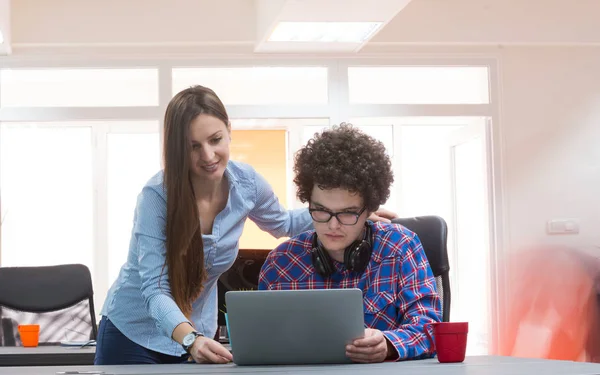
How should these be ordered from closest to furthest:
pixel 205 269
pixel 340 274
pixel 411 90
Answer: pixel 340 274 → pixel 205 269 → pixel 411 90

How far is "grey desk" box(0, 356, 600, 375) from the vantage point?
1.48 metres

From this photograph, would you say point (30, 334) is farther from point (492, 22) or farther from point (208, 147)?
point (492, 22)

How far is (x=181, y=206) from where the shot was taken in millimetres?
2031

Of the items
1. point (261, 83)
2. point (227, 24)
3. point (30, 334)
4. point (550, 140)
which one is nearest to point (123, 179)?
point (261, 83)

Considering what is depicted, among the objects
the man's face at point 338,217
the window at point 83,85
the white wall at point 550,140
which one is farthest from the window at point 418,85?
the man's face at point 338,217

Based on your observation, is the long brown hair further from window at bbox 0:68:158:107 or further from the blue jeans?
window at bbox 0:68:158:107

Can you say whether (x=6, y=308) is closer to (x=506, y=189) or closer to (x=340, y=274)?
(x=340, y=274)

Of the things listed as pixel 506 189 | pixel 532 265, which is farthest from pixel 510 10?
pixel 532 265

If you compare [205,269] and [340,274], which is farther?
[205,269]

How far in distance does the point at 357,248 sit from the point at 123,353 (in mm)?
686

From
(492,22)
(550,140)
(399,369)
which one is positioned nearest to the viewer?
(399,369)

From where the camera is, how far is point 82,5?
5715 millimetres

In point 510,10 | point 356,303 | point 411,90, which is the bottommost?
point 356,303

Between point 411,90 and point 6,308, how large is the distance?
11.2ft
